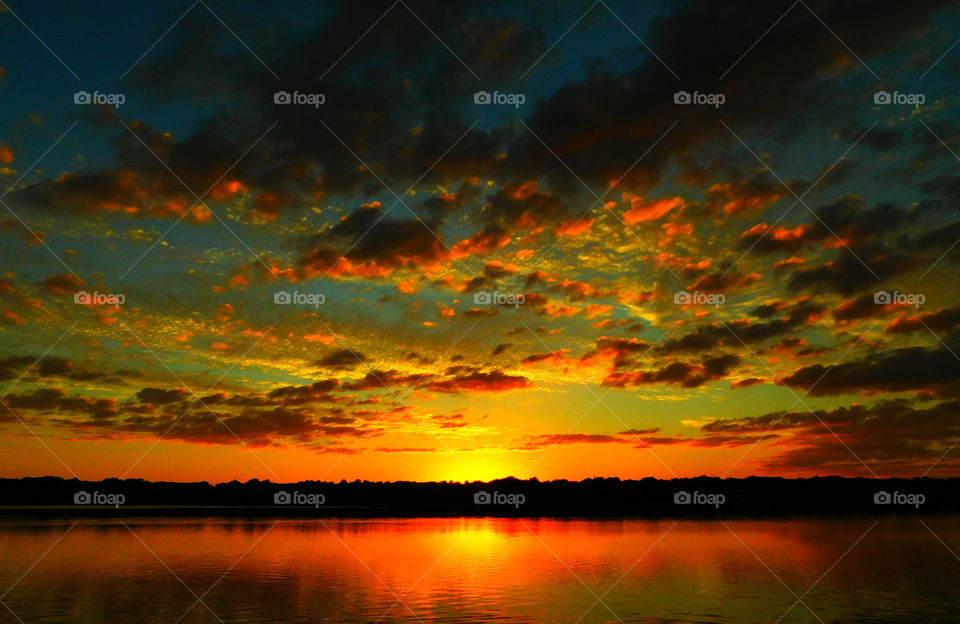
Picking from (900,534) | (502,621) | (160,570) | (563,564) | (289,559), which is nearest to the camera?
(502,621)

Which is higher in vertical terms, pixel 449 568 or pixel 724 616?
pixel 449 568

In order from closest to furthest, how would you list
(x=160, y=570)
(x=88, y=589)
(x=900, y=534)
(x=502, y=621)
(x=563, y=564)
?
1. (x=502, y=621)
2. (x=88, y=589)
3. (x=160, y=570)
4. (x=563, y=564)
5. (x=900, y=534)

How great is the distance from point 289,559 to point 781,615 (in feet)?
153

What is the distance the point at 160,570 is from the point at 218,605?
21.2 metres

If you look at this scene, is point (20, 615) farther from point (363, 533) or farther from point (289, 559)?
point (363, 533)

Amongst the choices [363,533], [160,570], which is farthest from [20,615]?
[363,533]

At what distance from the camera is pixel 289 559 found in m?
73.4

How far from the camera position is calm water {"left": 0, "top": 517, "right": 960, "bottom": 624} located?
4119 centimetres

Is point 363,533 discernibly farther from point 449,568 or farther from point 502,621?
point 502,621

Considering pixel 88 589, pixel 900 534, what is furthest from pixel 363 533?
pixel 900 534

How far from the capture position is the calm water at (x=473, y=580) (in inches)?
1622

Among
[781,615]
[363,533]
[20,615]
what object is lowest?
[781,615]

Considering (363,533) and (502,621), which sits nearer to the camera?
(502,621)

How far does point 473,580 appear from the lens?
56156mm
